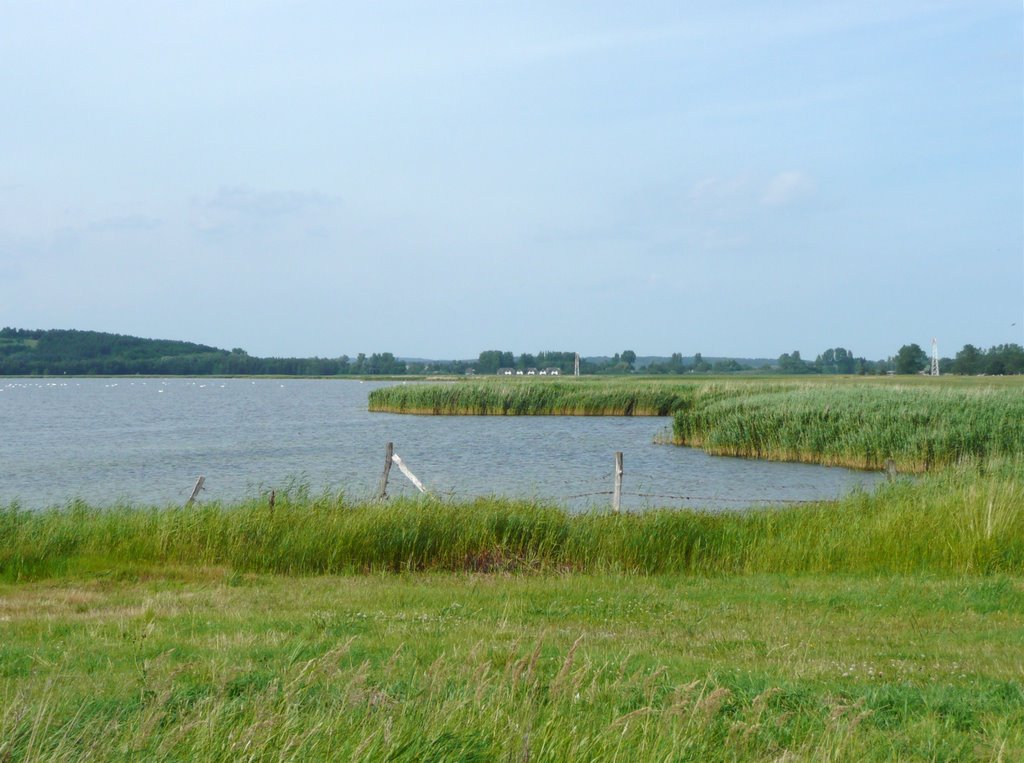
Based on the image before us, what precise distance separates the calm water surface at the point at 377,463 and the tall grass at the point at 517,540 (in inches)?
80.9

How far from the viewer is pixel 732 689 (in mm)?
5727

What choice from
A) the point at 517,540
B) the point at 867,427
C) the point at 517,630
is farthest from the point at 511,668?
the point at 867,427

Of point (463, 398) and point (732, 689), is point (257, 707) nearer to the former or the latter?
point (732, 689)

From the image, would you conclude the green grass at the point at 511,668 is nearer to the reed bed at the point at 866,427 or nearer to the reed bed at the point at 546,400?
the reed bed at the point at 866,427

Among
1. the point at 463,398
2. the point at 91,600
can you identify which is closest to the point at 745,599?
the point at 91,600

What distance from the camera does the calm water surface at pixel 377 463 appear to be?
78.4 ft

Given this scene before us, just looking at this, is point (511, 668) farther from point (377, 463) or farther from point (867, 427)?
point (867, 427)

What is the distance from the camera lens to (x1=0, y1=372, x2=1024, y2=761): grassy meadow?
3.88 m

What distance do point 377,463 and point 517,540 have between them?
18648 mm

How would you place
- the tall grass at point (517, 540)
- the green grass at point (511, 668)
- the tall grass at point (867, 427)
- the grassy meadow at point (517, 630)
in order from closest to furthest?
1. the green grass at point (511, 668)
2. the grassy meadow at point (517, 630)
3. the tall grass at point (517, 540)
4. the tall grass at point (867, 427)

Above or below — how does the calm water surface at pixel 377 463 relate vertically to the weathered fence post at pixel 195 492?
below

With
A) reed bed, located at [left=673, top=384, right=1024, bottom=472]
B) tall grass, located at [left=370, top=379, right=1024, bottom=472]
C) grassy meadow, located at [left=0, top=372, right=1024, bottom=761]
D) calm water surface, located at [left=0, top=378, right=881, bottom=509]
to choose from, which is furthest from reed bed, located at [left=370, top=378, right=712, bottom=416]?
grassy meadow, located at [left=0, top=372, right=1024, bottom=761]

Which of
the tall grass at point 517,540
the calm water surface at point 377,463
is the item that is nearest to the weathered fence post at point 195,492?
the tall grass at point 517,540

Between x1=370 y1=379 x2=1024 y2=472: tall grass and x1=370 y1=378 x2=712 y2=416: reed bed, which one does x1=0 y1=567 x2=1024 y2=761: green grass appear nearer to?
x1=370 y1=379 x2=1024 y2=472: tall grass
